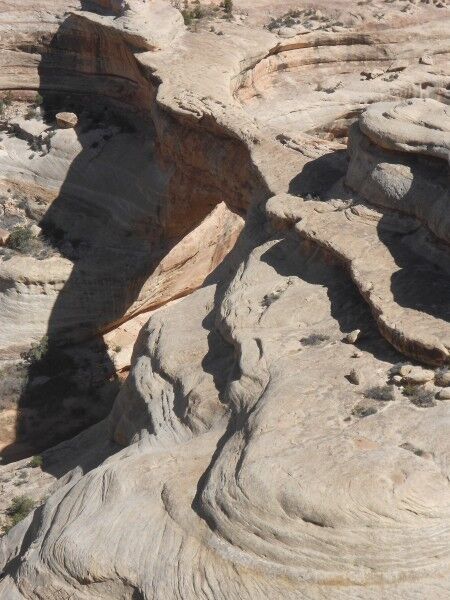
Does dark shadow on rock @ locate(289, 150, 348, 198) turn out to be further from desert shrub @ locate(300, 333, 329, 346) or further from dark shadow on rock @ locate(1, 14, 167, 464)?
dark shadow on rock @ locate(1, 14, 167, 464)

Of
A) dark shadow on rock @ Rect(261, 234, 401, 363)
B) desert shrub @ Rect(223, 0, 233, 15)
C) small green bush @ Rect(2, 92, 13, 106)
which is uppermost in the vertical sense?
desert shrub @ Rect(223, 0, 233, 15)

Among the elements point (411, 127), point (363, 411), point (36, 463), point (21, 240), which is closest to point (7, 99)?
point (21, 240)

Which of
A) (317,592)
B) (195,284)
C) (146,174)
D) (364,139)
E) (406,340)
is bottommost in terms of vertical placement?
(195,284)

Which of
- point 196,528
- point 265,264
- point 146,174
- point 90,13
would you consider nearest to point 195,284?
point 146,174

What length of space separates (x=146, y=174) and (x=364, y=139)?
30.9 ft

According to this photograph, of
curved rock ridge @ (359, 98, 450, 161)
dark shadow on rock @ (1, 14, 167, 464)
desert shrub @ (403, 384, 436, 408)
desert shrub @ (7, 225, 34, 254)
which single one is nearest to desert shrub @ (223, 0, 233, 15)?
dark shadow on rock @ (1, 14, 167, 464)

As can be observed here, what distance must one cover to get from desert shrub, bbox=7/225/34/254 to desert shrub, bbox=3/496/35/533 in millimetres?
9215

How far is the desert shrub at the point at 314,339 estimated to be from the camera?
525 inches

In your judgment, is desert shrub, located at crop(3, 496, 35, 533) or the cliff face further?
desert shrub, located at crop(3, 496, 35, 533)

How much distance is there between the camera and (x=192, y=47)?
24.3m

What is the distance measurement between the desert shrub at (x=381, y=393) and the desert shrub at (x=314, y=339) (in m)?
1.56

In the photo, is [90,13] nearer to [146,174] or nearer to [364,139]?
[146,174]

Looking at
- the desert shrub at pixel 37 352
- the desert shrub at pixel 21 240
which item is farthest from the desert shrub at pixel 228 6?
the desert shrub at pixel 37 352

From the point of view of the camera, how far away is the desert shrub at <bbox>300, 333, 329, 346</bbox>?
13.3m
